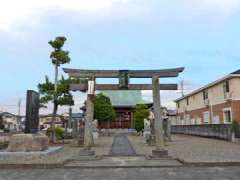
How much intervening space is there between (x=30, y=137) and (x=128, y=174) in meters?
6.43

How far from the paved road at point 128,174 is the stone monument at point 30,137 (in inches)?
130

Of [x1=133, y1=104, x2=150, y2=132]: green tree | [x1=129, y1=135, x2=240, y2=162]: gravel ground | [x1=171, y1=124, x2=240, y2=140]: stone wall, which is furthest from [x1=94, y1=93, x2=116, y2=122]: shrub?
[x1=129, y1=135, x2=240, y2=162]: gravel ground

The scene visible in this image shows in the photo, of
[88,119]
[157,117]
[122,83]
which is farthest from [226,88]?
[88,119]

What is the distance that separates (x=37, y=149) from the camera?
50.3 ft

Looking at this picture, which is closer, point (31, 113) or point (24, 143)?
point (24, 143)

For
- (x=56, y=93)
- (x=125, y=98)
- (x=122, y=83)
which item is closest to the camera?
(x=122, y=83)

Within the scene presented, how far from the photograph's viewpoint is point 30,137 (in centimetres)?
1533

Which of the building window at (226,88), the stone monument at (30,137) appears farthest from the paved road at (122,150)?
the building window at (226,88)

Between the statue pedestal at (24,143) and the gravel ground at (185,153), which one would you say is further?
the statue pedestal at (24,143)

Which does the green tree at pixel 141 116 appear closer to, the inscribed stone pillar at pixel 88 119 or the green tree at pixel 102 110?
the green tree at pixel 102 110

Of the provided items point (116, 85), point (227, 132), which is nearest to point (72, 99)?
point (116, 85)

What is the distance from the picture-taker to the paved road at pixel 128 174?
994cm

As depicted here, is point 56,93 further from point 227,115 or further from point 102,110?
point 102,110

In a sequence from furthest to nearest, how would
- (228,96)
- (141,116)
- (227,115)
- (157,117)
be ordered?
1. (141,116)
2. (227,115)
3. (228,96)
4. (157,117)
